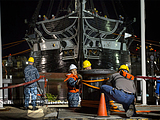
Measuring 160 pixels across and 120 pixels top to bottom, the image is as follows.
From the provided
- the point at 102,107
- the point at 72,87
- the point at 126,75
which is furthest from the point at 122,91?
the point at 72,87

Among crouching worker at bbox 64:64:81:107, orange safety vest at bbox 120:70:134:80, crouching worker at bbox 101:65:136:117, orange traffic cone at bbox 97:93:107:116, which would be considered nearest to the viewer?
orange traffic cone at bbox 97:93:107:116

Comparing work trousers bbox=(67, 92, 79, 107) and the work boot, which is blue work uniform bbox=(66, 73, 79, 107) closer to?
work trousers bbox=(67, 92, 79, 107)

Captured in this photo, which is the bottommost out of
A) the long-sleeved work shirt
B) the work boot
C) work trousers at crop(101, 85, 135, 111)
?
the work boot

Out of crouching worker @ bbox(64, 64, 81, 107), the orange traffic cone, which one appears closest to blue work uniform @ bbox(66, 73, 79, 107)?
crouching worker @ bbox(64, 64, 81, 107)

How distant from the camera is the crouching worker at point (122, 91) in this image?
3.73 m

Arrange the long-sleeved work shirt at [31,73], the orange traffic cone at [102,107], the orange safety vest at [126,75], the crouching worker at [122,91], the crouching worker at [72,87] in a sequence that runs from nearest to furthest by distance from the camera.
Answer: the orange traffic cone at [102,107]
the crouching worker at [122,91]
the orange safety vest at [126,75]
the crouching worker at [72,87]
the long-sleeved work shirt at [31,73]

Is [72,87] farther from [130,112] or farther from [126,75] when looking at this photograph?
[130,112]

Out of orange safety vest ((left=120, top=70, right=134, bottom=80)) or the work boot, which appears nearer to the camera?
the work boot

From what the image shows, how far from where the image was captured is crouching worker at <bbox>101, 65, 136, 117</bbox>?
3729mm

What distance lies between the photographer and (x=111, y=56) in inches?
601

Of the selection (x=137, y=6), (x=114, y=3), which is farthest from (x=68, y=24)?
(x=137, y=6)

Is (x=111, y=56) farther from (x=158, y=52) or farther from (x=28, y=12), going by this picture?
(x=28, y=12)

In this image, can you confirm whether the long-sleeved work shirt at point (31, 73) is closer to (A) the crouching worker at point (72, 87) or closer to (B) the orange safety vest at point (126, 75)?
(A) the crouching worker at point (72, 87)

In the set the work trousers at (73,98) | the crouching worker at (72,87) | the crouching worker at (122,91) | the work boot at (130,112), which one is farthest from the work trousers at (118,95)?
the work trousers at (73,98)
